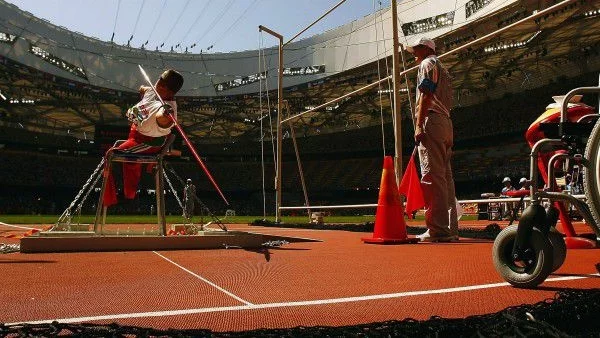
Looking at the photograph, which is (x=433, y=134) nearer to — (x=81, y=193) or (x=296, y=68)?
(x=81, y=193)

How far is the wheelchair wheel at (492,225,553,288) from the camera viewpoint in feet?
7.00

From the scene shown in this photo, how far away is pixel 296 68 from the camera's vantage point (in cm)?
4544

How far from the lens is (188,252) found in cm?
418

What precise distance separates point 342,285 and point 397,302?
0.49m

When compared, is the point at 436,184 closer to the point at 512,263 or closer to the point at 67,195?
the point at 512,263

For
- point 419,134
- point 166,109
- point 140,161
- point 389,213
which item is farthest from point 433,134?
point 140,161

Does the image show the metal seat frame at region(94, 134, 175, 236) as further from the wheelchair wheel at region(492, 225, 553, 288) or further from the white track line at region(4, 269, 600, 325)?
the wheelchair wheel at region(492, 225, 553, 288)

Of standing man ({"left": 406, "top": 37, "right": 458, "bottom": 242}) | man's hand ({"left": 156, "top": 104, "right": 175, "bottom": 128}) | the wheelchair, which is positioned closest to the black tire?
the wheelchair

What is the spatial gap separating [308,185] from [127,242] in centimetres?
4195

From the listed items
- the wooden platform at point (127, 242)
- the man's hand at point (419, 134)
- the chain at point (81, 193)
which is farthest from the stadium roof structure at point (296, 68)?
the chain at point (81, 193)

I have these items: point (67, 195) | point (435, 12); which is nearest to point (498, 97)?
point (435, 12)

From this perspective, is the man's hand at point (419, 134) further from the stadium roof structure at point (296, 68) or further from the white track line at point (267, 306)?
the stadium roof structure at point (296, 68)

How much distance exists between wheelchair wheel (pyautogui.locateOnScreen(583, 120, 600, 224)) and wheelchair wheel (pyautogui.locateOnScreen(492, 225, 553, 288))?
31 cm

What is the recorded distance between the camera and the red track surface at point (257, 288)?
66.8 inches
